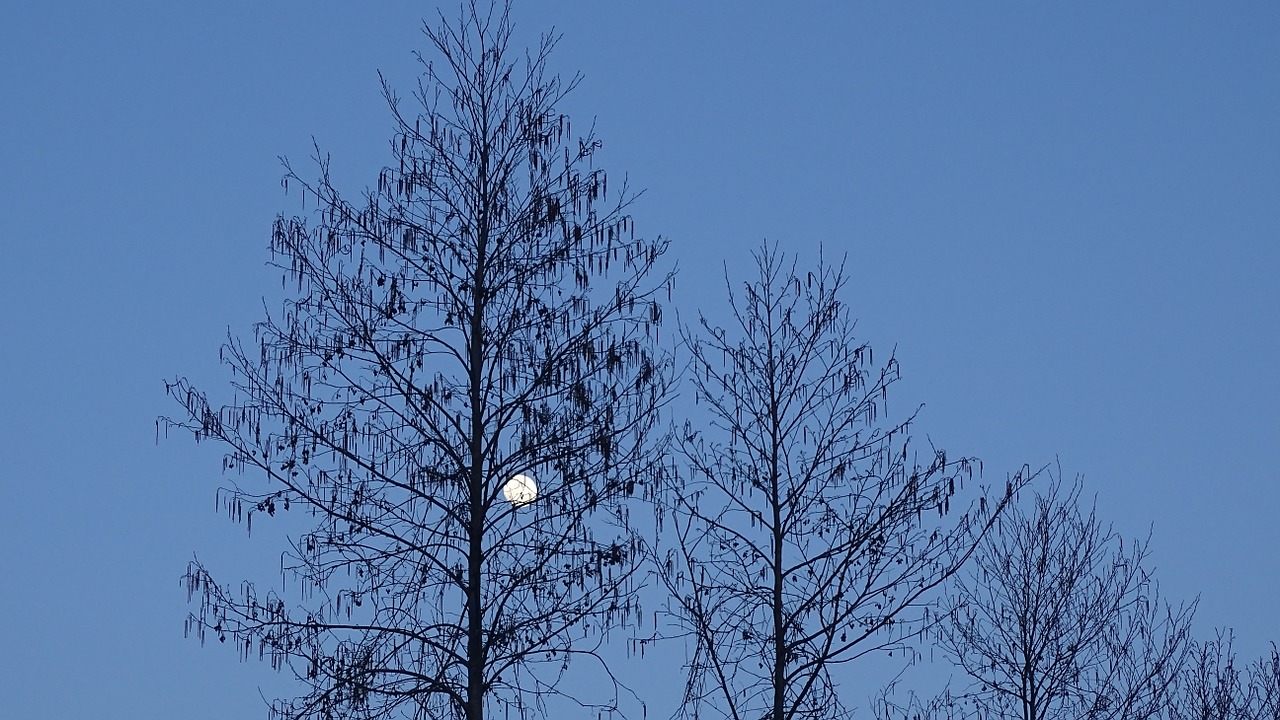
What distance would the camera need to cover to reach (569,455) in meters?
12.4

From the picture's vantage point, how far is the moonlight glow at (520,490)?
1237 centimetres

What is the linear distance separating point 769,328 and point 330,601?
16.4 ft

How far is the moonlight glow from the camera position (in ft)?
40.6

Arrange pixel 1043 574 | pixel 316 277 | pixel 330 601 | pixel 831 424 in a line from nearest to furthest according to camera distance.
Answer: pixel 330 601 < pixel 316 277 < pixel 831 424 < pixel 1043 574

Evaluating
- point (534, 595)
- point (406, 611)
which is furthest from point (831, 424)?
point (406, 611)

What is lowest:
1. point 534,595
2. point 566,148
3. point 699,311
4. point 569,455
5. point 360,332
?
point 534,595

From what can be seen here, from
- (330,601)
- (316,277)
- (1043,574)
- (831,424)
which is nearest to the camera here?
(330,601)

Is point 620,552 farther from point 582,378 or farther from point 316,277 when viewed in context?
point 316,277

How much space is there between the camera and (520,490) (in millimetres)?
12430

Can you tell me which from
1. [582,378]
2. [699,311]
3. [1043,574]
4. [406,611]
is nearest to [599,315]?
[582,378]

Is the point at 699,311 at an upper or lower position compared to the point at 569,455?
upper

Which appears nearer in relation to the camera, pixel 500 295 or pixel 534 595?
pixel 534 595

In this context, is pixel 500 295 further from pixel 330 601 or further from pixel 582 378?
pixel 330 601

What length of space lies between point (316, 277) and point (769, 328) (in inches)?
172
